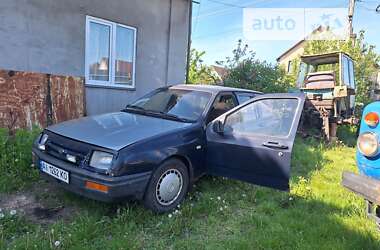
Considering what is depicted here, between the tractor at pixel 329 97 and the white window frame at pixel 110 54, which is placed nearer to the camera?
the white window frame at pixel 110 54

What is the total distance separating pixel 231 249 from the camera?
9.48 ft

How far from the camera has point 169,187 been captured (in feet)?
11.6

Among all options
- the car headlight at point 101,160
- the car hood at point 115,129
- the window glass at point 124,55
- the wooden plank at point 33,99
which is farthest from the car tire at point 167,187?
the window glass at point 124,55

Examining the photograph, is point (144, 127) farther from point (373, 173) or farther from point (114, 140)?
point (373, 173)

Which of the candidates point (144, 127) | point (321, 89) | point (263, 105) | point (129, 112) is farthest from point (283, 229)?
point (321, 89)

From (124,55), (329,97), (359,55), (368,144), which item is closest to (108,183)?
(368,144)

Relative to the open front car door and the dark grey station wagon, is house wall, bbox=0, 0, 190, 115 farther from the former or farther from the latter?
the open front car door

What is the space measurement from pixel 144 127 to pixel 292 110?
1771mm

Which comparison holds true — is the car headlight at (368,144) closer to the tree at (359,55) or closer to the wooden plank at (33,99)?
the wooden plank at (33,99)

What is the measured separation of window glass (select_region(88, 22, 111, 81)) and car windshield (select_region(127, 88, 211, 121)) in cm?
280

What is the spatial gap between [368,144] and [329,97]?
21.4 ft

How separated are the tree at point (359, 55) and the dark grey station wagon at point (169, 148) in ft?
43.1

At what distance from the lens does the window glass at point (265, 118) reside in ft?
11.9

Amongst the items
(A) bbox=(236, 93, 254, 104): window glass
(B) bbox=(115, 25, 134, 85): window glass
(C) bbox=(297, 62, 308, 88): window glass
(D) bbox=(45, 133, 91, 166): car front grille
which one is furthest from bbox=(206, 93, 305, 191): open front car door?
(C) bbox=(297, 62, 308, 88): window glass
